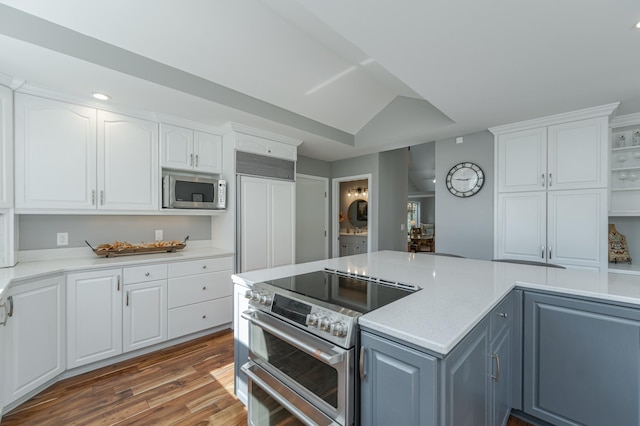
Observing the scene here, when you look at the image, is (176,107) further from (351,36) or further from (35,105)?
(351,36)

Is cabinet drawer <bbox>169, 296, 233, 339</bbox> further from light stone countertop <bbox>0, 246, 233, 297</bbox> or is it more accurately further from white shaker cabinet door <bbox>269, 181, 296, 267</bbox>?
white shaker cabinet door <bbox>269, 181, 296, 267</bbox>

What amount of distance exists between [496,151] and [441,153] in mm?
691

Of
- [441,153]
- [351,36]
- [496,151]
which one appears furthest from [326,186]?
→ [351,36]

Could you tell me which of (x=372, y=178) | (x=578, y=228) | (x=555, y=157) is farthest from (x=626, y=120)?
(x=372, y=178)

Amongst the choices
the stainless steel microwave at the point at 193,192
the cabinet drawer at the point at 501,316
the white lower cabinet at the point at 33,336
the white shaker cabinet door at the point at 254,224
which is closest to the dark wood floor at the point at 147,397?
the white lower cabinet at the point at 33,336

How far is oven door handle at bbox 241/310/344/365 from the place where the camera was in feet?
3.56

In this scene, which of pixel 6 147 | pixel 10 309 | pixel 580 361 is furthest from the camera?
pixel 6 147

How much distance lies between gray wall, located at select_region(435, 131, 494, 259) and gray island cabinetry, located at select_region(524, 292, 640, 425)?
1.94 meters

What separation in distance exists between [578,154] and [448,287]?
2469mm

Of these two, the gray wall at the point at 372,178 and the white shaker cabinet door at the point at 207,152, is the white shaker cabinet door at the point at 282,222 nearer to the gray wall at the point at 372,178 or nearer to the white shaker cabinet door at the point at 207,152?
the white shaker cabinet door at the point at 207,152

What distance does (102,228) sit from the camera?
2826 mm

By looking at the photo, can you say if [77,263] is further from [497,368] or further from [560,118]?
[560,118]

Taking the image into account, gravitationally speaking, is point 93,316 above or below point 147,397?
above

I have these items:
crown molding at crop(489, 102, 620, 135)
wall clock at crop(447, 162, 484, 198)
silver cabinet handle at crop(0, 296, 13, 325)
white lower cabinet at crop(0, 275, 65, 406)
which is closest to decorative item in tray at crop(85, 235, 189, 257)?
white lower cabinet at crop(0, 275, 65, 406)
